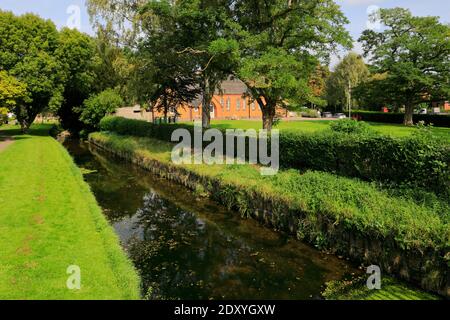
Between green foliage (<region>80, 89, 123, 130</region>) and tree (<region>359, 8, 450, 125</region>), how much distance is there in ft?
113

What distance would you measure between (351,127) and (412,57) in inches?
1463

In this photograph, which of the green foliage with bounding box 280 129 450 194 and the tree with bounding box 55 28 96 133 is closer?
the green foliage with bounding box 280 129 450 194

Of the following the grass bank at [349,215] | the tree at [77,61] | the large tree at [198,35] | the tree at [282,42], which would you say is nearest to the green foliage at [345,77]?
the tree at [77,61]

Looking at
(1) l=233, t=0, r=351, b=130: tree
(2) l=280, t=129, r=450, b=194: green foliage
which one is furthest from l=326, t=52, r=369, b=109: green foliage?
(2) l=280, t=129, r=450, b=194: green foliage

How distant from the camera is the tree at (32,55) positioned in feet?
123

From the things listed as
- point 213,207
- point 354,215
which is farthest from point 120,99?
point 354,215

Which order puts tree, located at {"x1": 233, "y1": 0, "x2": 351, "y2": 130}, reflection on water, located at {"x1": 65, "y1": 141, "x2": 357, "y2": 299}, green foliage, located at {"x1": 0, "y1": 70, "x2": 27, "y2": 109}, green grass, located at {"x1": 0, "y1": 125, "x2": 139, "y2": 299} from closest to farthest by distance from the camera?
green grass, located at {"x1": 0, "y1": 125, "x2": 139, "y2": 299} < reflection on water, located at {"x1": 65, "y1": 141, "x2": 357, "y2": 299} < tree, located at {"x1": 233, "y1": 0, "x2": 351, "y2": 130} < green foliage, located at {"x1": 0, "y1": 70, "x2": 27, "y2": 109}

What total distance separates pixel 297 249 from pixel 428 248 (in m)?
4.31

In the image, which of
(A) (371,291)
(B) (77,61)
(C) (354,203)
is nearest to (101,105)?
(B) (77,61)

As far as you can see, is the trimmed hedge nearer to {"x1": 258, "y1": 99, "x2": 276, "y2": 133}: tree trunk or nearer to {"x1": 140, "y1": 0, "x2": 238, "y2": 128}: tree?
{"x1": 258, "y1": 99, "x2": 276, "y2": 133}: tree trunk

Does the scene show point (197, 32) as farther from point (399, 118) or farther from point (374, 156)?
point (399, 118)

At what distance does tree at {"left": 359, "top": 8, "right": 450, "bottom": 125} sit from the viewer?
144ft

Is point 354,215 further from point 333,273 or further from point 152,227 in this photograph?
point 152,227
